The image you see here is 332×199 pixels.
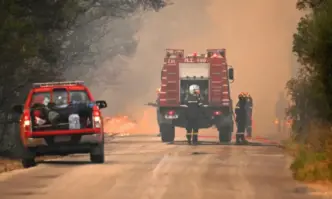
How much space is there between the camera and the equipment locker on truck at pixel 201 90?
34.8 meters

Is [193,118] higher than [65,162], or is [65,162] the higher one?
[193,118]

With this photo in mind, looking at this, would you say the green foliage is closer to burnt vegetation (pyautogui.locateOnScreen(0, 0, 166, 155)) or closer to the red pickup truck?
the red pickup truck

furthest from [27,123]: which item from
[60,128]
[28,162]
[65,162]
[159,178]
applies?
[159,178]

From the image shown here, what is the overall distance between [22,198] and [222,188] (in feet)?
11.4

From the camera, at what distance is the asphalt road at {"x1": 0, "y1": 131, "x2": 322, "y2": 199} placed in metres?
15.8

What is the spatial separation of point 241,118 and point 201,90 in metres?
3.06

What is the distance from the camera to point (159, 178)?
18281 mm

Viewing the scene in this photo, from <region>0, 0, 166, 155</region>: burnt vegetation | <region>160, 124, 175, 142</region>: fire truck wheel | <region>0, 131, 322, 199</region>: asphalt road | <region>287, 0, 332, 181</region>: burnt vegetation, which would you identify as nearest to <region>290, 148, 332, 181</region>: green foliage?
<region>287, 0, 332, 181</region>: burnt vegetation

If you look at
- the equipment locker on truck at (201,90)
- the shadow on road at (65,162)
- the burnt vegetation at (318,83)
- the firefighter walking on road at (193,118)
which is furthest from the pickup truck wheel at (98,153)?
the equipment locker on truck at (201,90)

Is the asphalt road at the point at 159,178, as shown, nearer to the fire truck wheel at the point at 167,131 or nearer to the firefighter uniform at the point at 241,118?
the firefighter uniform at the point at 241,118

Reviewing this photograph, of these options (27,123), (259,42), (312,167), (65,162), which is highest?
(259,42)

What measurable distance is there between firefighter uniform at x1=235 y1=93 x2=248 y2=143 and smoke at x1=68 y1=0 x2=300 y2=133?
125 feet

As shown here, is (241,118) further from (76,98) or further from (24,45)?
(76,98)

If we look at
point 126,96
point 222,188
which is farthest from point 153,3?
point 126,96
